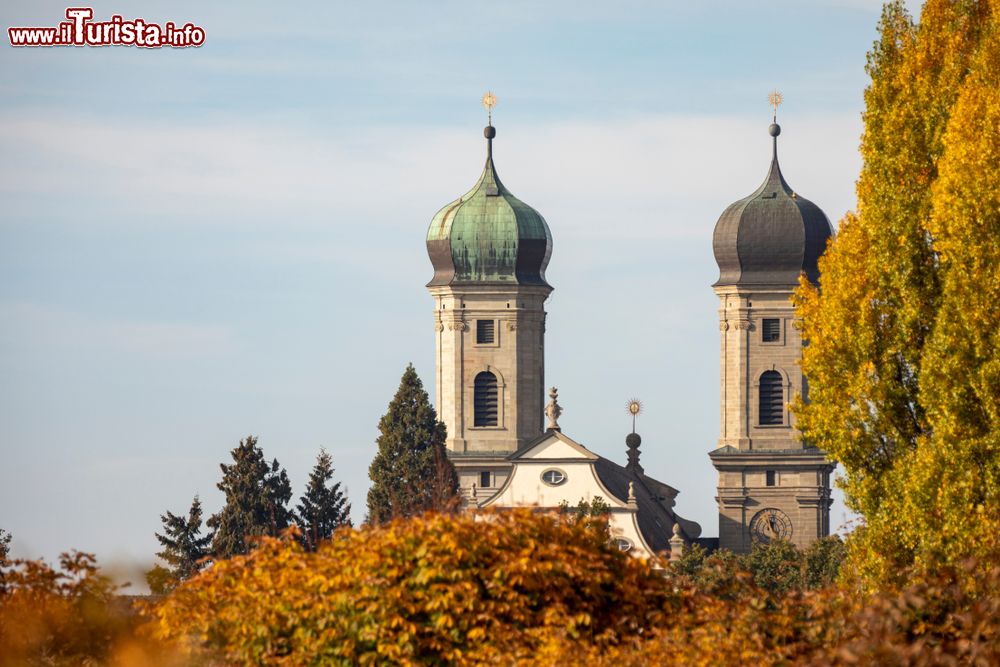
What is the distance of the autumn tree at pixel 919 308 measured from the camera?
1145 inches

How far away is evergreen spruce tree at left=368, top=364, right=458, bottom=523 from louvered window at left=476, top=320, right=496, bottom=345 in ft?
77.3

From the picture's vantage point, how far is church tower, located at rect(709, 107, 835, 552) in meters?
112

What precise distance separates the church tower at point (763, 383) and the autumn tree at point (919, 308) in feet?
261

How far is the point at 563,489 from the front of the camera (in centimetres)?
10462

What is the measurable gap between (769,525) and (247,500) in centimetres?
3752

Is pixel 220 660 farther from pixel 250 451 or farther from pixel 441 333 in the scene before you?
pixel 441 333

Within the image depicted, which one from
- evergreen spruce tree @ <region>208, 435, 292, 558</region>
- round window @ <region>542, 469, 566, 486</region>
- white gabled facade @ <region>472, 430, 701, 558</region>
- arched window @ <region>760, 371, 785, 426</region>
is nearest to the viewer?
evergreen spruce tree @ <region>208, 435, 292, 558</region>

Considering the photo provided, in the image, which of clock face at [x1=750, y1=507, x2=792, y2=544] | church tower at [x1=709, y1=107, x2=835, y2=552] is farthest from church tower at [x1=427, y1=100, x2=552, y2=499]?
clock face at [x1=750, y1=507, x2=792, y2=544]

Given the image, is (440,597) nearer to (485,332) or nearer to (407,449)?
(407,449)

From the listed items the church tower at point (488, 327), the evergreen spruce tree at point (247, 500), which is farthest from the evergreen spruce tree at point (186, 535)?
the church tower at point (488, 327)

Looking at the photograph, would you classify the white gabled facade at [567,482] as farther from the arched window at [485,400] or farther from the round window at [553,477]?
the arched window at [485,400]

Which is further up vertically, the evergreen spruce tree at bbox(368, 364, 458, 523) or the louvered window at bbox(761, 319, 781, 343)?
the louvered window at bbox(761, 319, 781, 343)

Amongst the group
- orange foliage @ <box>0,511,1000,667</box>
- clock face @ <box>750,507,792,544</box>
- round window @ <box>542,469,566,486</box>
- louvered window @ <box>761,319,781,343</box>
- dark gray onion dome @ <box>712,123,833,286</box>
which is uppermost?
dark gray onion dome @ <box>712,123,833,286</box>

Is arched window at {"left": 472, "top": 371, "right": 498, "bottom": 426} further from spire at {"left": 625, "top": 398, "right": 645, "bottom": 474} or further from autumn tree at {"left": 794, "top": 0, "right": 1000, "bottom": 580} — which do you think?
autumn tree at {"left": 794, "top": 0, "right": 1000, "bottom": 580}
